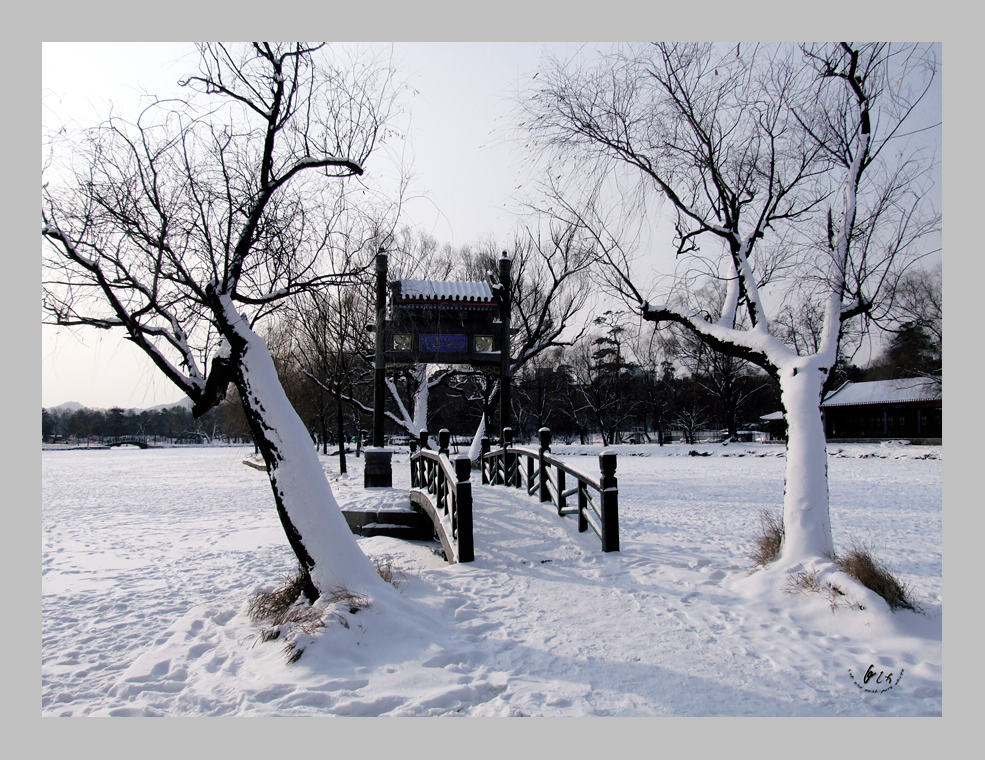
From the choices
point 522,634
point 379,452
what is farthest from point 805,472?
point 379,452

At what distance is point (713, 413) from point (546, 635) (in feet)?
163

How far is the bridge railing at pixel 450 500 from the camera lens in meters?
7.37

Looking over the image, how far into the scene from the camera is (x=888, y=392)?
35594 millimetres

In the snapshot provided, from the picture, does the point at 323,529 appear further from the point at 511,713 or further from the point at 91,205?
the point at 91,205

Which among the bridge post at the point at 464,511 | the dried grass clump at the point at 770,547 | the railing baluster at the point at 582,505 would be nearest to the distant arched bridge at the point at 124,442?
the bridge post at the point at 464,511

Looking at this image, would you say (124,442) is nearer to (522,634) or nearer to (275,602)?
(275,602)

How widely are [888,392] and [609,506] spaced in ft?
118

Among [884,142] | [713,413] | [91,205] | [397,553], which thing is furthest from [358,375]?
[713,413]

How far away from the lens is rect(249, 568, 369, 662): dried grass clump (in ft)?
14.4

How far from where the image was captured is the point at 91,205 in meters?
5.81

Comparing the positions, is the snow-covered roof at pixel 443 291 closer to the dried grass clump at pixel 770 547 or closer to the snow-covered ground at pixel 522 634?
the snow-covered ground at pixel 522 634

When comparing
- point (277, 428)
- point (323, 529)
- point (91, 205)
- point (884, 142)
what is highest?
point (884, 142)

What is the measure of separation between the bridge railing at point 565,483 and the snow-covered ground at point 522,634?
0.94ft

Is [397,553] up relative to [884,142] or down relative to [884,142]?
down
